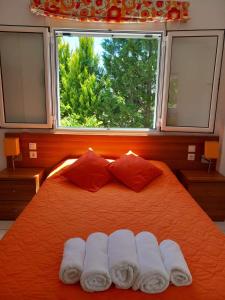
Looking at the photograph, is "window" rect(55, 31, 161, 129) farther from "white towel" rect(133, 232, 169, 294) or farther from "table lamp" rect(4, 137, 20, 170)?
"white towel" rect(133, 232, 169, 294)

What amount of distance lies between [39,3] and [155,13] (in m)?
1.27

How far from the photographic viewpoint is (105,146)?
9.64ft

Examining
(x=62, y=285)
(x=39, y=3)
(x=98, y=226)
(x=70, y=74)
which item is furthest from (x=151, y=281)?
(x=70, y=74)

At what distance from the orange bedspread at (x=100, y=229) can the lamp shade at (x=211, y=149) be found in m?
0.63

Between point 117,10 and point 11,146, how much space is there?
76.9 inches

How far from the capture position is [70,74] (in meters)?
3.87

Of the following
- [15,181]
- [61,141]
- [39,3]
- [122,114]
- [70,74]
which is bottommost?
[15,181]

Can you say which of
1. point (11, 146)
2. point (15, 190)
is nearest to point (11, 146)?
point (11, 146)

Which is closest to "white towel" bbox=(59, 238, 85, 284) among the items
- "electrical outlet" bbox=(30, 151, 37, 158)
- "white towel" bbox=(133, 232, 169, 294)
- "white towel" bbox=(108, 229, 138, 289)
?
"white towel" bbox=(108, 229, 138, 289)

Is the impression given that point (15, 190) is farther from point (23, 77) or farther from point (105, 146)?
point (23, 77)

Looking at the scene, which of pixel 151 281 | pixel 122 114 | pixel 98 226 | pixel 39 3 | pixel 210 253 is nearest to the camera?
pixel 151 281

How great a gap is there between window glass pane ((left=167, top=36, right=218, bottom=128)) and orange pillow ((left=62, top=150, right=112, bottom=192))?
106cm

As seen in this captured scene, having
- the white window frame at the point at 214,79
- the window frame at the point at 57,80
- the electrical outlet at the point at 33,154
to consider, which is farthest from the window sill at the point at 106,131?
the electrical outlet at the point at 33,154

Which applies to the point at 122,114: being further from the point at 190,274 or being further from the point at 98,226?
the point at 190,274
